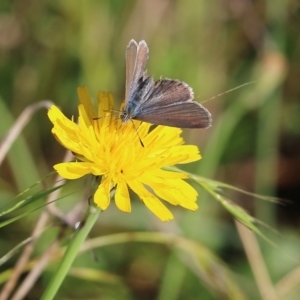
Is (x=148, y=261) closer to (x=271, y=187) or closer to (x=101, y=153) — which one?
(x=271, y=187)

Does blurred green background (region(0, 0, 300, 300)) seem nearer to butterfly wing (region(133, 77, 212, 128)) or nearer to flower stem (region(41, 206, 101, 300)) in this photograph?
butterfly wing (region(133, 77, 212, 128))

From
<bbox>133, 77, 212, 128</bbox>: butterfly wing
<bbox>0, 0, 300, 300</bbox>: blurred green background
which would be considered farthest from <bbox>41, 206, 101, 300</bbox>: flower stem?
<bbox>0, 0, 300, 300</bbox>: blurred green background

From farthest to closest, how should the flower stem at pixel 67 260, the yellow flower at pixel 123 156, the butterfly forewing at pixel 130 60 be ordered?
the butterfly forewing at pixel 130 60, the yellow flower at pixel 123 156, the flower stem at pixel 67 260

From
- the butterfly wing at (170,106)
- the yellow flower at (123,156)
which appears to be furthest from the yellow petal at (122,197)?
the butterfly wing at (170,106)

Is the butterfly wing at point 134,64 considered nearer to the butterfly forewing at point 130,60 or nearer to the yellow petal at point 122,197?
the butterfly forewing at point 130,60

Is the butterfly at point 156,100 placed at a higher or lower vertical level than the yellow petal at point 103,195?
higher

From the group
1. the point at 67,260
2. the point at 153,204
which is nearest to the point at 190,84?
the point at 153,204
